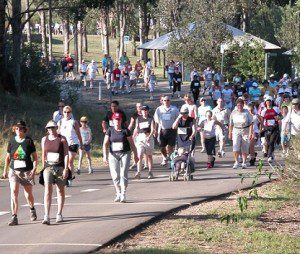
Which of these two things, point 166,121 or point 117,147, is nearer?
point 117,147

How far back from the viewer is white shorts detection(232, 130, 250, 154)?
886 inches

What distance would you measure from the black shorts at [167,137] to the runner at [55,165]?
27.4 feet

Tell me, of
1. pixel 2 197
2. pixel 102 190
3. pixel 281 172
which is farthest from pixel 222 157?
pixel 281 172

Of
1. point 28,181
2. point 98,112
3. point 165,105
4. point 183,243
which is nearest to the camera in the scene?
point 183,243

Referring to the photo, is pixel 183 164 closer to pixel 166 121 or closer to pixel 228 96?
pixel 166 121

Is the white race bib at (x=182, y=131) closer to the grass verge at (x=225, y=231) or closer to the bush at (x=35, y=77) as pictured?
the grass verge at (x=225, y=231)

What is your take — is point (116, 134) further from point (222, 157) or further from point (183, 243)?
point (222, 157)

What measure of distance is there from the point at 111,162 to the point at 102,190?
296 centimetres

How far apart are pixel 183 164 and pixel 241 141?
9.29 ft

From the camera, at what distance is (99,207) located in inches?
647

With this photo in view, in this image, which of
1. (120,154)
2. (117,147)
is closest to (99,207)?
(120,154)

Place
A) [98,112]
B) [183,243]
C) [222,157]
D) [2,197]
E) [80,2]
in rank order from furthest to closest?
[98,112] → [80,2] → [222,157] → [2,197] → [183,243]

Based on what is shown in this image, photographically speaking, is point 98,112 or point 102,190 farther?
point 98,112

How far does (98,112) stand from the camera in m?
37.3
